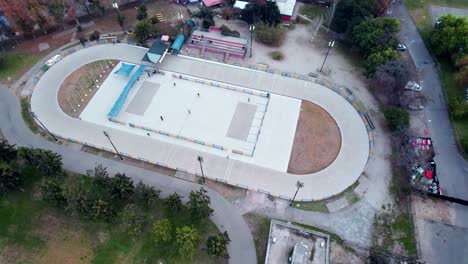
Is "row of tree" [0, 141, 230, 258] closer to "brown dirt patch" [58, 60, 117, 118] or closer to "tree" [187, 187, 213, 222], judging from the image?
"tree" [187, 187, 213, 222]

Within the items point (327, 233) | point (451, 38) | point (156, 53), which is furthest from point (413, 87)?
point (156, 53)

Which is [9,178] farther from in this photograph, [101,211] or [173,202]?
[173,202]

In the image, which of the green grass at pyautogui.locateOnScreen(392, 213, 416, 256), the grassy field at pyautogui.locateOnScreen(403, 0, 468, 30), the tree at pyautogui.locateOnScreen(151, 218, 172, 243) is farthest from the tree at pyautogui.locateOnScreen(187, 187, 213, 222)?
the grassy field at pyautogui.locateOnScreen(403, 0, 468, 30)

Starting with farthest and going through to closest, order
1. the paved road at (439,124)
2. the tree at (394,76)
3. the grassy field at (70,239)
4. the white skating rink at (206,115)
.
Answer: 1. the tree at (394,76)
2. the white skating rink at (206,115)
3. the paved road at (439,124)
4. the grassy field at (70,239)

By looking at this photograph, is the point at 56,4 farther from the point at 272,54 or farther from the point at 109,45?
the point at 272,54

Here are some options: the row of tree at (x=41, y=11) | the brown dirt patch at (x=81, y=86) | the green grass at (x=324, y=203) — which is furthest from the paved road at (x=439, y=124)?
the row of tree at (x=41, y=11)

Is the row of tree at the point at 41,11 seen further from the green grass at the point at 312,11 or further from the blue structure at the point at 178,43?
the green grass at the point at 312,11

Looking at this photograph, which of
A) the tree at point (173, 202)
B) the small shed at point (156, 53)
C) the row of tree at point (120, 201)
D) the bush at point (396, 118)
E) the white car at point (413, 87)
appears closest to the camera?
the row of tree at point (120, 201)

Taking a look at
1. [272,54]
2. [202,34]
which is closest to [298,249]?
[272,54]
